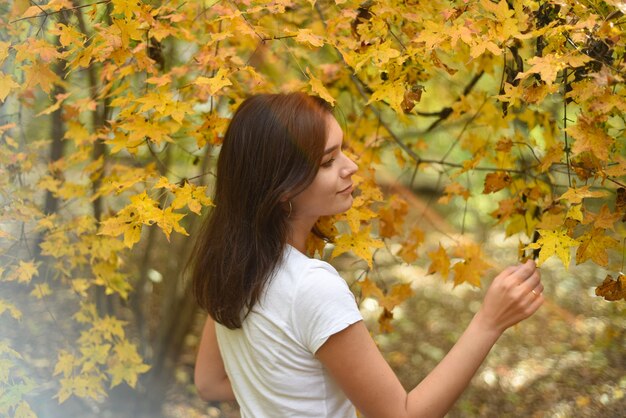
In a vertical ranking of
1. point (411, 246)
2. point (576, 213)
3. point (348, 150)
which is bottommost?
point (411, 246)

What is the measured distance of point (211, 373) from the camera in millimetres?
2057

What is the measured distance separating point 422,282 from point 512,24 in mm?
3780

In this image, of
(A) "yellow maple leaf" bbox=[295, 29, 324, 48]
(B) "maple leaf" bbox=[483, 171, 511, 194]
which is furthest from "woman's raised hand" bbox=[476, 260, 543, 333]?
(B) "maple leaf" bbox=[483, 171, 511, 194]

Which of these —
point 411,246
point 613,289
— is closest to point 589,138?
point 613,289

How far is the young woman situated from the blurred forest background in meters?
0.23

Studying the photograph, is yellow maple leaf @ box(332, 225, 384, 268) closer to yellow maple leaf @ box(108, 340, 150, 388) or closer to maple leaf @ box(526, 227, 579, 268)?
maple leaf @ box(526, 227, 579, 268)

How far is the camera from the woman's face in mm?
1748

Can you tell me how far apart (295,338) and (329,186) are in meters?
0.36

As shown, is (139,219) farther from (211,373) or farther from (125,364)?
(125,364)

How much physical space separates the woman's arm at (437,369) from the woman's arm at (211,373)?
53 centimetres

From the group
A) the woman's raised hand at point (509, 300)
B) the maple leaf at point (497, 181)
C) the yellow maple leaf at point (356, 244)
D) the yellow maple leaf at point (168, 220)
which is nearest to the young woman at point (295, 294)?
the woman's raised hand at point (509, 300)

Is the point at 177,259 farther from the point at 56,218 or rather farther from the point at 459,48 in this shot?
the point at 459,48

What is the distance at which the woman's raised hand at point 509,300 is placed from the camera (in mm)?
1605

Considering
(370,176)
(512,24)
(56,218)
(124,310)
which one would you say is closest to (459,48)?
(370,176)
